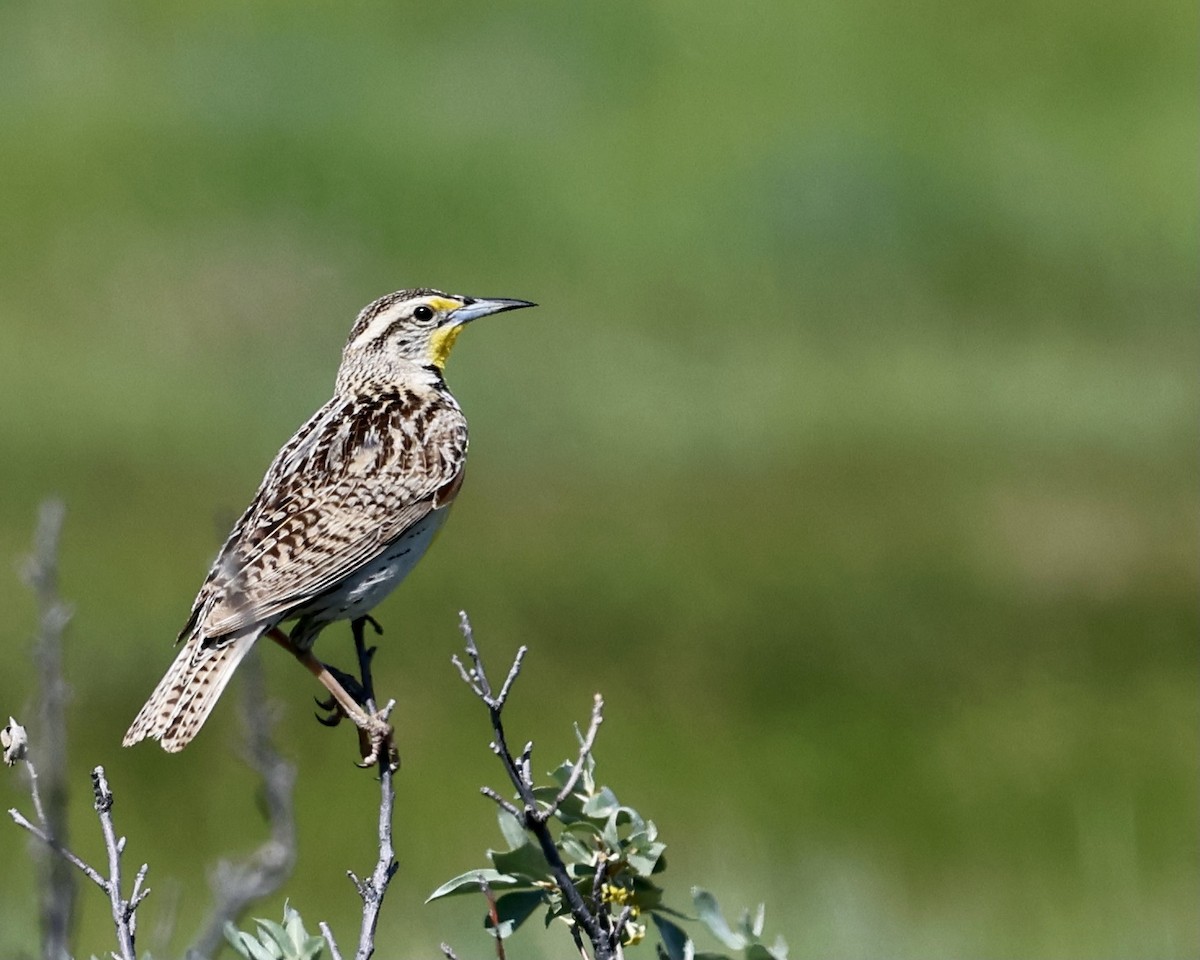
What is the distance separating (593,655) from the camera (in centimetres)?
1109

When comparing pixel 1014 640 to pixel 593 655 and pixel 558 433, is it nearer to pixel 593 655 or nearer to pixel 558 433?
pixel 593 655

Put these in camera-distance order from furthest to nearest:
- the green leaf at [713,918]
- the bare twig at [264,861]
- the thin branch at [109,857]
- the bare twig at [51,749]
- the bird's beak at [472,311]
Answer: the bird's beak at [472,311], the green leaf at [713,918], the thin branch at [109,857], the bare twig at [51,749], the bare twig at [264,861]

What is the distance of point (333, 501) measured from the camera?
413 cm

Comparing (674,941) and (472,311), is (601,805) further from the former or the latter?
(472,311)

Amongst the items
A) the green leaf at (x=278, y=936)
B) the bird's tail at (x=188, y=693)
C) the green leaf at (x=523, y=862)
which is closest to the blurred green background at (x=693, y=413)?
the green leaf at (x=278, y=936)

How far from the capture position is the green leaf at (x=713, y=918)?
2.77m

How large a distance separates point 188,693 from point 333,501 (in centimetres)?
53

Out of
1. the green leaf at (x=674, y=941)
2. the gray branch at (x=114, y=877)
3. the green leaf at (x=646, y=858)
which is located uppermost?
the gray branch at (x=114, y=877)

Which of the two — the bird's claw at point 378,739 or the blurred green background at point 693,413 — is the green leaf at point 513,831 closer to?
the bird's claw at point 378,739

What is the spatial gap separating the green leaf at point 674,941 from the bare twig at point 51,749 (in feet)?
2.26

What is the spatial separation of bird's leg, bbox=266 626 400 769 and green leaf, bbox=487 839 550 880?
0.51 m

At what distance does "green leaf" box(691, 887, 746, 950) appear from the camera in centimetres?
277

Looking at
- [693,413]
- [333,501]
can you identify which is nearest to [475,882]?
[333,501]

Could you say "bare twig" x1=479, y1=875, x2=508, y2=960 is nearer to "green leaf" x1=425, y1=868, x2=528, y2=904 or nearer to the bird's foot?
"green leaf" x1=425, y1=868, x2=528, y2=904
